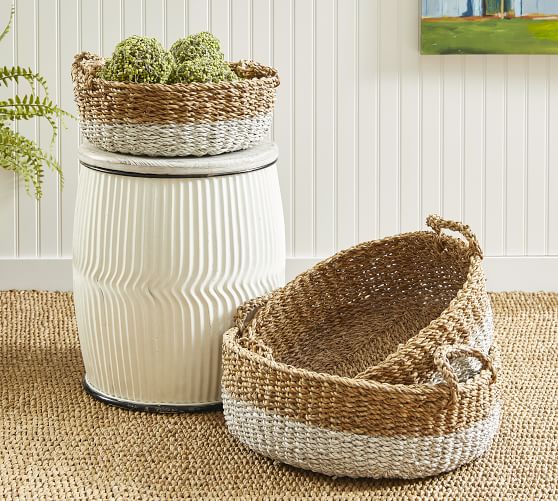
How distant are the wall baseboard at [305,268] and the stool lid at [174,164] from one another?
85 cm

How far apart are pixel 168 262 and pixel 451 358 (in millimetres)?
574

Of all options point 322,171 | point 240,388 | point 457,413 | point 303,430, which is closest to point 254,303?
point 240,388

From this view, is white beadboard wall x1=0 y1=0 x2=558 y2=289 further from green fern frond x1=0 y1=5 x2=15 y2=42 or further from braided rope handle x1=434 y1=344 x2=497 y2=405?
braided rope handle x1=434 y1=344 x2=497 y2=405

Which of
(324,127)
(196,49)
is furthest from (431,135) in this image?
(196,49)

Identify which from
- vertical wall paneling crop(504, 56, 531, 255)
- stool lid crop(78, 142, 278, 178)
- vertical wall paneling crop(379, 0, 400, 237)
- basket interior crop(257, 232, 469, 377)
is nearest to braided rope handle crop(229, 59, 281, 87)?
stool lid crop(78, 142, 278, 178)

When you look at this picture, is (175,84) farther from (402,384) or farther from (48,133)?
(48,133)

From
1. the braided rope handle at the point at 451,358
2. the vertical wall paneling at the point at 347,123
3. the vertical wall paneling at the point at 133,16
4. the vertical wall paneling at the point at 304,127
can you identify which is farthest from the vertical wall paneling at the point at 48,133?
the braided rope handle at the point at 451,358

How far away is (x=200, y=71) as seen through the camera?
1.89 metres

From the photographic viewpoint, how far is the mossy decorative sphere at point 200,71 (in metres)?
1.89

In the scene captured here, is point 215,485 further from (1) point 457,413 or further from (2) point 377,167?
(2) point 377,167

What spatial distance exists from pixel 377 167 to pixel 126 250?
3.37 feet

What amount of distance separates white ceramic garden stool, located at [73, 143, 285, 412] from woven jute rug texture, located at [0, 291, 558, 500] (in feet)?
0.33

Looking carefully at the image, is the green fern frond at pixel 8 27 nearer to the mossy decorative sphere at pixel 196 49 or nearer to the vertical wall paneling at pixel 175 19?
the vertical wall paneling at pixel 175 19

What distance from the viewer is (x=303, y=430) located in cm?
166
